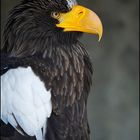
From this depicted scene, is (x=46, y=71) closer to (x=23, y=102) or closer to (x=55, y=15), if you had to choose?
(x=23, y=102)

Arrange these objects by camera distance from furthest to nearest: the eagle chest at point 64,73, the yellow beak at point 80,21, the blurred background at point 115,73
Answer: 1. the blurred background at point 115,73
2. the yellow beak at point 80,21
3. the eagle chest at point 64,73

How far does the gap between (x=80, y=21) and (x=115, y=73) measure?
9.40 feet

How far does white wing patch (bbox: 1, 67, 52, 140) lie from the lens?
4535 millimetres

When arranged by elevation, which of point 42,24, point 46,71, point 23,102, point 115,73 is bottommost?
point 115,73

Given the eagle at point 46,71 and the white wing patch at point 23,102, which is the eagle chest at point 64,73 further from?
the white wing patch at point 23,102

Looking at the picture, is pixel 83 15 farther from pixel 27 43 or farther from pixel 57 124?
pixel 57 124

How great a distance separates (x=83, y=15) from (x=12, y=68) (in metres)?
0.59

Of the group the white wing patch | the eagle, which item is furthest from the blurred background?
the white wing patch

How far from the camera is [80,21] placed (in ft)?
15.9

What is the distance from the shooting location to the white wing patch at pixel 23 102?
454 cm

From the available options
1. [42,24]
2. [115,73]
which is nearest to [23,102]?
[42,24]

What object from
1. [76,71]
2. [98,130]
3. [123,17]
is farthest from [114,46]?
[76,71]

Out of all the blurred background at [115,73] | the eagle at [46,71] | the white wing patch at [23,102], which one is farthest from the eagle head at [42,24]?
the blurred background at [115,73]

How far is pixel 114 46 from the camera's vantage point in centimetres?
762
